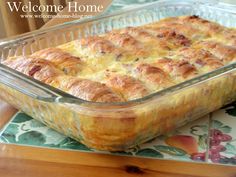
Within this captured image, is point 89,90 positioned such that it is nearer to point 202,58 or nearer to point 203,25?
point 202,58

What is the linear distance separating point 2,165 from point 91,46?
366 millimetres

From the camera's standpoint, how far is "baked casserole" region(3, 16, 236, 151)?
0.66 meters

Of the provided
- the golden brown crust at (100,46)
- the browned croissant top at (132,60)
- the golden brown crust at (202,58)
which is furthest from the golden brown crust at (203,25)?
the golden brown crust at (100,46)

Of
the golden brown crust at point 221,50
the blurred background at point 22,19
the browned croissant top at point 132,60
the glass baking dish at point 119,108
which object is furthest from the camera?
the blurred background at point 22,19

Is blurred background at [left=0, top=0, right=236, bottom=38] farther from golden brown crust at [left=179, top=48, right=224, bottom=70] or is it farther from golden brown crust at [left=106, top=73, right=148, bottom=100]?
golden brown crust at [left=106, top=73, right=148, bottom=100]

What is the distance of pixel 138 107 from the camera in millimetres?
630

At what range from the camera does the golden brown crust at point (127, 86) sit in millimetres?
724

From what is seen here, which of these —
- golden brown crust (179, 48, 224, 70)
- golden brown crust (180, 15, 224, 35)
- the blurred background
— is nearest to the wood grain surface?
golden brown crust (179, 48, 224, 70)

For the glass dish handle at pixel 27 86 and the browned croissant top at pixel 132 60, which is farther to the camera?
the browned croissant top at pixel 132 60

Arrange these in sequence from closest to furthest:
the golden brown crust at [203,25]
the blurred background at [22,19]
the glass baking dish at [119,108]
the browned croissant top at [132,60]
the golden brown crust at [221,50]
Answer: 1. the glass baking dish at [119,108]
2. the browned croissant top at [132,60]
3. the golden brown crust at [221,50]
4. the golden brown crust at [203,25]
5. the blurred background at [22,19]

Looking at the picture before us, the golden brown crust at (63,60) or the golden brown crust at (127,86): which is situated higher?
the golden brown crust at (63,60)

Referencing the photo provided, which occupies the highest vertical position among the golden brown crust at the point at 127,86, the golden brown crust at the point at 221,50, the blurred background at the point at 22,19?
the golden brown crust at the point at 221,50

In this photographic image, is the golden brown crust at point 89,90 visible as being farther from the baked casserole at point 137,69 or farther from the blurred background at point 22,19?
the blurred background at point 22,19

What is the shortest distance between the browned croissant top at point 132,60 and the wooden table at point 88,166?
103 mm
